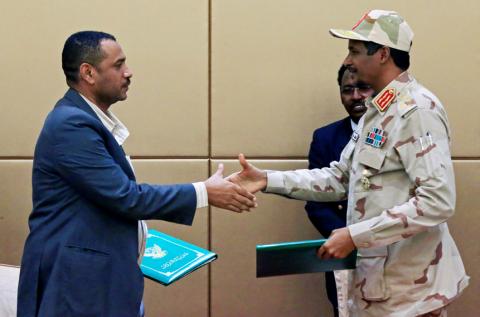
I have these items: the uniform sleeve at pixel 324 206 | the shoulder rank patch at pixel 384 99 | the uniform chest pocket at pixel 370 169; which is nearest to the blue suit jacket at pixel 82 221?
the uniform chest pocket at pixel 370 169

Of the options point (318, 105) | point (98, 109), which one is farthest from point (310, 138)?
point (98, 109)

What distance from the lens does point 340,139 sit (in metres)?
2.83

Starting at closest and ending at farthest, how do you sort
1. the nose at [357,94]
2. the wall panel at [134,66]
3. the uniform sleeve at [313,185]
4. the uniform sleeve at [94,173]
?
1. the uniform sleeve at [94,173]
2. the uniform sleeve at [313,185]
3. the nose at [357,94]
4. the wall panel at [134,66]

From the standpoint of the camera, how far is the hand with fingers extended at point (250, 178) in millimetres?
2350

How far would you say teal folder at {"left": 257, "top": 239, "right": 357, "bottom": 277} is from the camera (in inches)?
75.9

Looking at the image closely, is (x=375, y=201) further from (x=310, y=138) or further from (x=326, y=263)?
(x=310, y=138)

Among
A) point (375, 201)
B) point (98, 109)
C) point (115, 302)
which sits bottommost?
point (115, 302)

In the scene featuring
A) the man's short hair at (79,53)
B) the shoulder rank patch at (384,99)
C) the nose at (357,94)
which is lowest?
the nose at (357,94)

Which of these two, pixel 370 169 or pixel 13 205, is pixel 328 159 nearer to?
pixel 370 169

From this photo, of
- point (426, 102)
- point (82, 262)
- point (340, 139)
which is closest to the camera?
point (82, 262)

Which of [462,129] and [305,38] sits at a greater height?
[305,38]

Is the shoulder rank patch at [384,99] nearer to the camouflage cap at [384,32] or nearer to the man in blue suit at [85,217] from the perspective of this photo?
the camouflage cap at [384,32]

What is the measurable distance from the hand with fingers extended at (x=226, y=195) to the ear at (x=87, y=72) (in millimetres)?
478

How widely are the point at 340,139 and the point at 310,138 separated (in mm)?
417
